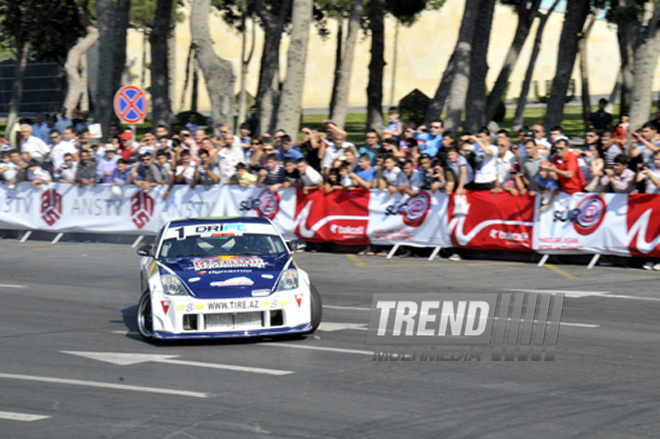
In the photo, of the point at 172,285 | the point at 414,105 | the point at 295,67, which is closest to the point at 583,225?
the point at 172,285

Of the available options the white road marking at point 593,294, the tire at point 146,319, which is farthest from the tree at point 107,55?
the tire at point 146,319

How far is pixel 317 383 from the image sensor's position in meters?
8.19

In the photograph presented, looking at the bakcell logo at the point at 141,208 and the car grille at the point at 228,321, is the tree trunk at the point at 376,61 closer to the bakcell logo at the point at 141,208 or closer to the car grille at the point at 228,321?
the bakcell logo at the point at 141,208

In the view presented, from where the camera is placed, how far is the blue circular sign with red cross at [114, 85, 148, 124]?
22.6 m

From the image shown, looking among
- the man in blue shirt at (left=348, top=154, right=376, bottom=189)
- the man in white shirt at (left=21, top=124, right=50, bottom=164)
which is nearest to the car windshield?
the man in blue shirt at (left=348, top=154, right=376, bottom=189)

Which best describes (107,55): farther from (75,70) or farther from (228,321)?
(228,321)

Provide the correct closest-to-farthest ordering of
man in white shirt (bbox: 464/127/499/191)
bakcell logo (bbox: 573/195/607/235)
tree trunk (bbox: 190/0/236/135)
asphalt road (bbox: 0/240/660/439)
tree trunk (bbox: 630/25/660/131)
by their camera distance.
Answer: asphalt road (bbox: 0/240/660/439), bakcell logo (bbox: 573/195/607/235), man in white shirt (bbox: 464/127/499/191), tree trunk (bbox: 630/25/660/131), tree trunk (bbox: 190/0/236/135)

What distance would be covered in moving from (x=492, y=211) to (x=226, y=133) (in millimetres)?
5826

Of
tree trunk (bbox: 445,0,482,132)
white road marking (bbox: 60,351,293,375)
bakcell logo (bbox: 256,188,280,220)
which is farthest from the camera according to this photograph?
tree trunk (bbox: 445,0,482,132)

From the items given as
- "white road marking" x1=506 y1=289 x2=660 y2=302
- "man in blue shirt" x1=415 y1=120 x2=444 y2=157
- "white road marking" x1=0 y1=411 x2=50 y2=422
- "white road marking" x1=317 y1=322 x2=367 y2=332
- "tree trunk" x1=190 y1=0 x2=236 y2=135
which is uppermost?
"tree trunk" x1=190 y1=0 x2=236 y2=135

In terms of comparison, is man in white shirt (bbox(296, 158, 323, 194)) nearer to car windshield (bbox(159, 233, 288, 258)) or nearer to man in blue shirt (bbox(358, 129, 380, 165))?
man in blue shirt (bbox(358, 129, 380, 165))

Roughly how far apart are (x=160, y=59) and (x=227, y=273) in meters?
21.6

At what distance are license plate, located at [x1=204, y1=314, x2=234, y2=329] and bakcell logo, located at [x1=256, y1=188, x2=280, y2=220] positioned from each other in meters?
9.65

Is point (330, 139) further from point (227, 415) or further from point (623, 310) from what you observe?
point (227, 415)
